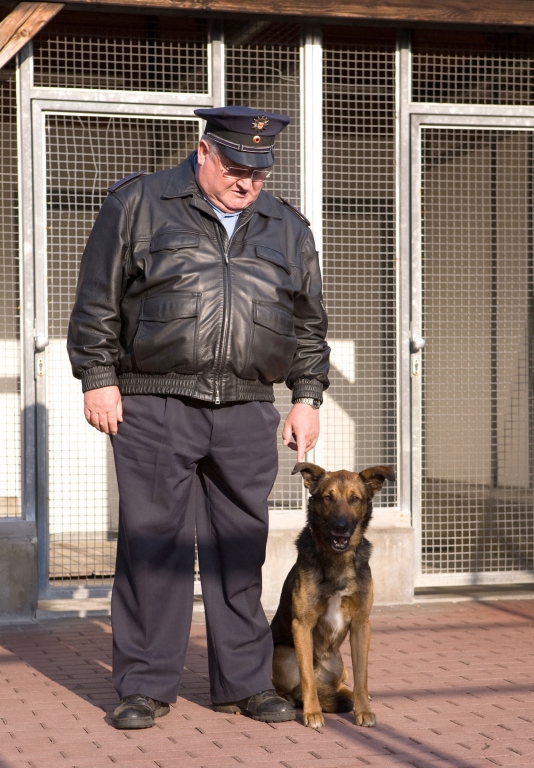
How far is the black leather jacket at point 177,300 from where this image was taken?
411 centimetres

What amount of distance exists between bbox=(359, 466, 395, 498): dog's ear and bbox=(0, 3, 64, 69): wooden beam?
10.4ft

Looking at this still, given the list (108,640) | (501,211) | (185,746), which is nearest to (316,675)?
(185,746)

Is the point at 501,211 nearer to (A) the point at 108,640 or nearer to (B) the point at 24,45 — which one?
(B) the point at 24,45

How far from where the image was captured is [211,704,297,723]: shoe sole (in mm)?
4238

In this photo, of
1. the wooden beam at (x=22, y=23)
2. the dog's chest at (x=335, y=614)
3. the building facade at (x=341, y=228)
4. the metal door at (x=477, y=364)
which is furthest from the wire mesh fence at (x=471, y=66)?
the dog's chest at (x=335, y=614)

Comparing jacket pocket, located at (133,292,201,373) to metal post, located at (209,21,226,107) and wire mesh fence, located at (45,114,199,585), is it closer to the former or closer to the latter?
wire mesh fence, located at (45,114,199,585)

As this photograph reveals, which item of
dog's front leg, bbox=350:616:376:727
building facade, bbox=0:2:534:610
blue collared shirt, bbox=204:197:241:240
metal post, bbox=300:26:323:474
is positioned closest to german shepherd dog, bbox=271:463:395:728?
dog's front leg, bbox=350:616:376:727

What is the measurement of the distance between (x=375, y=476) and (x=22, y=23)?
130 inches

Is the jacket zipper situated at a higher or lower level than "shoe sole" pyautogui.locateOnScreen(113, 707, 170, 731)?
higher

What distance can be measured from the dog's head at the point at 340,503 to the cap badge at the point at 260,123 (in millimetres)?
1353

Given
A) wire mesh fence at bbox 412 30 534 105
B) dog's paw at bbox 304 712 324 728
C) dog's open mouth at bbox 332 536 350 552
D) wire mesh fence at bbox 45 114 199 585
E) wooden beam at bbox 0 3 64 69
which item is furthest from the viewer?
wire mesh fence at bbox 412 30 534 105

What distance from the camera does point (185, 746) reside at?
3877mm

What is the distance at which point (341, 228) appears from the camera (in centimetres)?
685

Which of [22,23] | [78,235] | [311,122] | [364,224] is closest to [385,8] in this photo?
[311,122]
